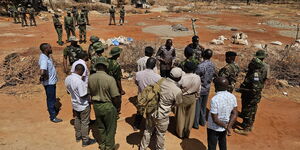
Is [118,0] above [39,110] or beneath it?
above

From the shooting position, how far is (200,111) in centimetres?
544

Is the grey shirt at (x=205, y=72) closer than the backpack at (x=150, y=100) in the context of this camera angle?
No

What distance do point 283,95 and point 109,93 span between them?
6.22m

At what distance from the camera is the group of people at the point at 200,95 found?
3.54 metres

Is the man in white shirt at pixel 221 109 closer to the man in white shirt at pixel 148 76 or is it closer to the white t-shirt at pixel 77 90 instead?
the man in white shirt at pixel 148 76

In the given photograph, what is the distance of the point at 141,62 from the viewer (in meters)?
5.34

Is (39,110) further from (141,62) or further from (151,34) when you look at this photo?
(151,34)

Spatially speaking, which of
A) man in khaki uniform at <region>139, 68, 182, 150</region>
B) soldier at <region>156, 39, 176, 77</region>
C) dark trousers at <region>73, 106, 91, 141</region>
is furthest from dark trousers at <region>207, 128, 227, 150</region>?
soldier at <region>156, 39, 176, 77</region>

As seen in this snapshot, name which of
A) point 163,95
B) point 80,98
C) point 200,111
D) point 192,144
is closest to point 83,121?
point 80,98

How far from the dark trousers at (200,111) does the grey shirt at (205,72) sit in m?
0.19

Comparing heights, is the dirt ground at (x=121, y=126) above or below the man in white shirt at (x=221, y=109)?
below

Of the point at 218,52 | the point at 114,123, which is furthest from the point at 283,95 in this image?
the point at 114,123

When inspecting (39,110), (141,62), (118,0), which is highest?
(118,0)

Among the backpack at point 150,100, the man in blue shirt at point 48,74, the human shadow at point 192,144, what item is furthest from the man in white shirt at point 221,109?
the man in blue shirt at point 48,74
